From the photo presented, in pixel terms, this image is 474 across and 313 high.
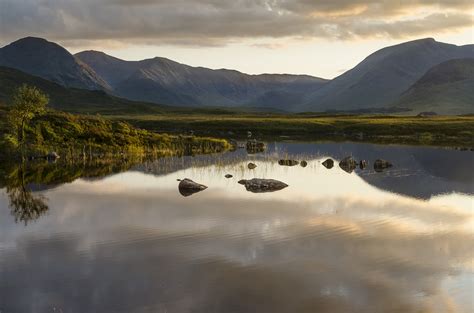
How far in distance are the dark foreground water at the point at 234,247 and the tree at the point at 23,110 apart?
2461 centimetres

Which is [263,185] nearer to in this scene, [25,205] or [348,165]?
[25,205]

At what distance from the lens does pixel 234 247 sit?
30594mm

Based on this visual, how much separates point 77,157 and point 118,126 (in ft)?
56.7

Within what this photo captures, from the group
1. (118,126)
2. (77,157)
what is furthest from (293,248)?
(118,126)

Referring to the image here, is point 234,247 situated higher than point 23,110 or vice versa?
point 23,110

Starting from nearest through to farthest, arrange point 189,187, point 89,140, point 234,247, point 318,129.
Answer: point 234,247 < point 189,187 < point 89,140 < point 318,129

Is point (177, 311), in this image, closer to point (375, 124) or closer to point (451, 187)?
point (451, 187)

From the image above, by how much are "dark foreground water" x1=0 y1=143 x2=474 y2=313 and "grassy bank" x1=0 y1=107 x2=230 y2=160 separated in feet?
75.3

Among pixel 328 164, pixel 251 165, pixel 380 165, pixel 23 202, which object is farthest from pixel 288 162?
pixel 23 202

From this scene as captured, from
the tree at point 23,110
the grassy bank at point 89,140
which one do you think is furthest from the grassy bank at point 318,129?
the tree at point 23,110

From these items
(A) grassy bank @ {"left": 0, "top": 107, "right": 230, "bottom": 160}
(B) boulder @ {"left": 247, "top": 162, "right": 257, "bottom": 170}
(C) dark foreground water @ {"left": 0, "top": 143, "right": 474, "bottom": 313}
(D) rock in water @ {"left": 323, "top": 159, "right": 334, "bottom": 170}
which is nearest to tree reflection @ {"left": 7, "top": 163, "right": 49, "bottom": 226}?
(C) dark foreground water @ {"left": 0, "top": 143, "right": 474, "bottom": 313}

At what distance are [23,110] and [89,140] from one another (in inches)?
429

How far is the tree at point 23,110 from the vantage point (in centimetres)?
8144

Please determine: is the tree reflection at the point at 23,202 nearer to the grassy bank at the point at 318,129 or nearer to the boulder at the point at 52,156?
the boulder at the point at 52,156
